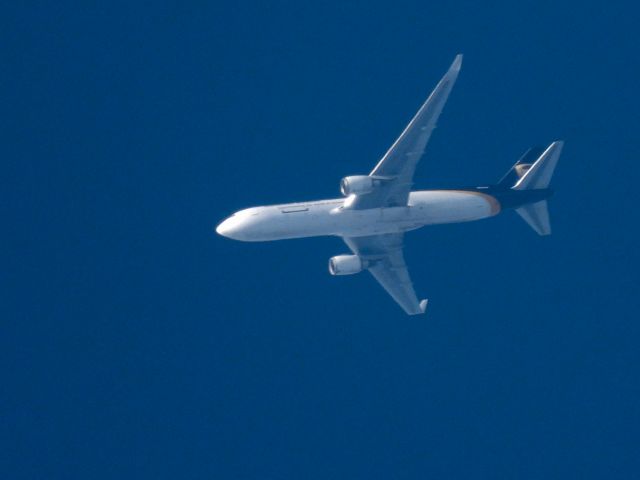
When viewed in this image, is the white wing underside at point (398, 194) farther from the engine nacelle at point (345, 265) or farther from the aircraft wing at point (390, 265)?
the engine nacelle at point (345, 265)

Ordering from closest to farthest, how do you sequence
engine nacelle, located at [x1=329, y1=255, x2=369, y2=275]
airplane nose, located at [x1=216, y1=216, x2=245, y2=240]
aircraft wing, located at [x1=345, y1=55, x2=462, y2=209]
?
aircraft wing, located at [x1=345, y1=55, x2=462, y2=209] < airplane nose, located at [x1=216, y1=216, x2=245, y2=240] < engine nacelle, located at [x1=329, y1=255, x2=369, y2=275]

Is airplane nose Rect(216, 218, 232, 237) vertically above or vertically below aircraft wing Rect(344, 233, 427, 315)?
above

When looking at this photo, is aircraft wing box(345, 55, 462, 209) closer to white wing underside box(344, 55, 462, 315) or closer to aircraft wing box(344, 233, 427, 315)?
white wing underside box(344, 55, 462, 315)

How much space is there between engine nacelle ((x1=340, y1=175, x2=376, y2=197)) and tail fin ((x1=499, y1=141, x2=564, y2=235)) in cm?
1227

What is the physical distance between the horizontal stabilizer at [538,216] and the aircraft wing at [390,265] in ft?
29.4

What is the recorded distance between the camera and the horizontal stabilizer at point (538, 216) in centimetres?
7394

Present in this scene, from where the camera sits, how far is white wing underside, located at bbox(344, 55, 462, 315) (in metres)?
63.6

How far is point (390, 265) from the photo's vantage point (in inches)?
2940

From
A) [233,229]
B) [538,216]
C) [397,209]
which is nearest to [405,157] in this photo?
[397,209]

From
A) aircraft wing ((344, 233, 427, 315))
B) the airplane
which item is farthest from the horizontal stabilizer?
aircraft wing ((344, 233, 427, 315))

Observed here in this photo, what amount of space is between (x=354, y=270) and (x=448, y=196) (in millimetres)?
8249

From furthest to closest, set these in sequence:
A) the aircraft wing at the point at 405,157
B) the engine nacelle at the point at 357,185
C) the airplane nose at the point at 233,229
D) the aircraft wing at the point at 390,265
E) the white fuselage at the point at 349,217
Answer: the aircraft wing at the point at 390,265, the white fuselage at the point at 349,217, the airplane nose at the point at 233,229, the engine nacelle at the point at 357,185, the aircraft wing at the point at 405,157

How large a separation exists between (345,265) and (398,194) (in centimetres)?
679

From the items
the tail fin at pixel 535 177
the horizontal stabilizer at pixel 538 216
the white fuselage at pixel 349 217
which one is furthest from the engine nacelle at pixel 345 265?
the horizontal stabilizer at pixel 538 216
